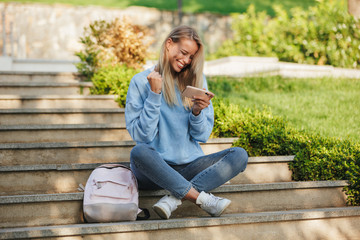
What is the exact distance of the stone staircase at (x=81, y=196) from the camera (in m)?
3.04

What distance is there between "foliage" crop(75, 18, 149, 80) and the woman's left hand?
12.0ft

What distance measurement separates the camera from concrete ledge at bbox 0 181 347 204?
10.4 feet

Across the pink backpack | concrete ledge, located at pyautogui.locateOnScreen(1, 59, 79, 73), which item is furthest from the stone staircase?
concrete ledge, located at pyautogui.locateOnScreen(1, 59, 79, 73)

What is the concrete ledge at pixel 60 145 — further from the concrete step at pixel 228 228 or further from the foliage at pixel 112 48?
the foliage at pixel 112 48

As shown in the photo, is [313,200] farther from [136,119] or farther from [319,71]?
[319,71]

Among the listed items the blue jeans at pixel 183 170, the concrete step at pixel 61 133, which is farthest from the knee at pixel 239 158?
the concrete step at pixel 61 133

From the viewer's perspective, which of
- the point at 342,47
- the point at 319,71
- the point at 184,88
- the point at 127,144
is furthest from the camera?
the point at 342,47

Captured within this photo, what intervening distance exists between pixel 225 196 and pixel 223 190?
0.21 feet

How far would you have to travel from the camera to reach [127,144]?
438cm

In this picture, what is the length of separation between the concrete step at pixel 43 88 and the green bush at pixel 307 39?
497cm

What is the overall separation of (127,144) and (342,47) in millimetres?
6266

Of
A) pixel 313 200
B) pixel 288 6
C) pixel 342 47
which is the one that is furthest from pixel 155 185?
pixel 288 6

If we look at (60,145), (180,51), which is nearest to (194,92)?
(180,51)

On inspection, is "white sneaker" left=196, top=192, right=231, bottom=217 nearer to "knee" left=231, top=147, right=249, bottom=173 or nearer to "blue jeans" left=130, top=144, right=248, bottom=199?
"blue jeans" left=130, top=144, right=248, bottom=199
